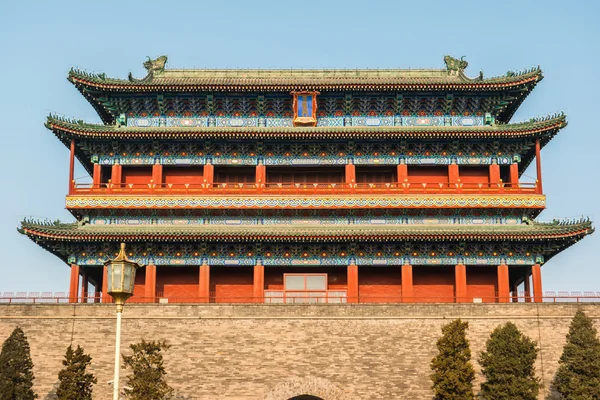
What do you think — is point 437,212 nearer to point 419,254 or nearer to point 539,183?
point 419,254

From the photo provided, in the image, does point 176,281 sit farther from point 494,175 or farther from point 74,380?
point 494,175

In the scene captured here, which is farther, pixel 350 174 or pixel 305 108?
pixel 305 108

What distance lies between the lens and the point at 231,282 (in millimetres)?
44125

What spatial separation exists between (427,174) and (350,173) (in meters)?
4.01

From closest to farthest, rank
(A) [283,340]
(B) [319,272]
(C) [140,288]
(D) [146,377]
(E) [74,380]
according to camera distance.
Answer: (D) [146,377] < (E) [74,380] < (A) [283,340] < (C) [140,288] < (B) [319,272]

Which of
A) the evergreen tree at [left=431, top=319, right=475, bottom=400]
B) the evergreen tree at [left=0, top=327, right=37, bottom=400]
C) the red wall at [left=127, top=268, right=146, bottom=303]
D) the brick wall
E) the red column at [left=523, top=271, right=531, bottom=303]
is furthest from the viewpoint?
the red column at [left=523, top=271, right=531, bottom=303]

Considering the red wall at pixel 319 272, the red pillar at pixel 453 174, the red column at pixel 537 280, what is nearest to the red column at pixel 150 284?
the red wall at pixel 319 272

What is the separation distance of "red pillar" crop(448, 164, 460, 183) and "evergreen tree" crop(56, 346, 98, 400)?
20201 mm

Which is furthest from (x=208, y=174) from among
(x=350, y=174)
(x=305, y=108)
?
(x=350, y=174)

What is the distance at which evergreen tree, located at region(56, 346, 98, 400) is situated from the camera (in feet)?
107

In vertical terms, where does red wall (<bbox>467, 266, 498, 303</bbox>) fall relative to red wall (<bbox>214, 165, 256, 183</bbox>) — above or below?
below

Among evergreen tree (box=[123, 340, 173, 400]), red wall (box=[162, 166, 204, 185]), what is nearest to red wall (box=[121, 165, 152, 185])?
red wall (box=[162, 166, 204, 185])

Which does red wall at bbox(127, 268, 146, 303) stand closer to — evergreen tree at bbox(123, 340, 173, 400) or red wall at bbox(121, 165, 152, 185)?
red wall at bbox(121, 165, 152, 185)

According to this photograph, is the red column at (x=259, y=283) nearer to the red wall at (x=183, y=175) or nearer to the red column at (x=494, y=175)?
the red wall at (x=183, y=175)
